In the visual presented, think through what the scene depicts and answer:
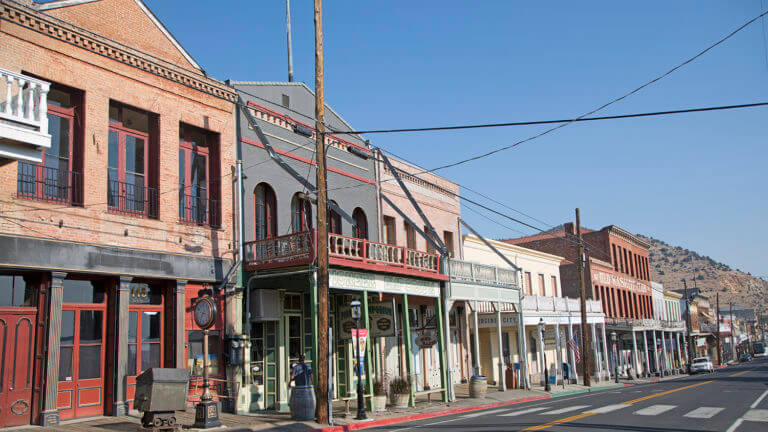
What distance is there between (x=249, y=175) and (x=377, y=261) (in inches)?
192

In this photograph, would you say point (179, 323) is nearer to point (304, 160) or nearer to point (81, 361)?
point (81, 361)

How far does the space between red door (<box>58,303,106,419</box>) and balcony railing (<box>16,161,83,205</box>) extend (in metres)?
2.59

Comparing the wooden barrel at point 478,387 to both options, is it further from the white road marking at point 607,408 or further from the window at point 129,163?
the window at point 129,163

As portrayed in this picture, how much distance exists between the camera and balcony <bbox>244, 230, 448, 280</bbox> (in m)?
18.4

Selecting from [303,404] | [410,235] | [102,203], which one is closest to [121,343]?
[102,203]

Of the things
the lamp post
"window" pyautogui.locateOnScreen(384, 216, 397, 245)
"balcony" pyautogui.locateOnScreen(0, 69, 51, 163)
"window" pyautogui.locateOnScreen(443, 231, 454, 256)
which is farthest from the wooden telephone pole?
"window" pyautogui.locateOnScreen(443, 231, 454, 256)

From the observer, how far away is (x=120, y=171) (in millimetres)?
17000

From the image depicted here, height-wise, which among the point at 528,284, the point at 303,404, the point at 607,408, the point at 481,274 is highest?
the point at 528,284

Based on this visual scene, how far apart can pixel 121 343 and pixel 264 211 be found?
22.1 ft

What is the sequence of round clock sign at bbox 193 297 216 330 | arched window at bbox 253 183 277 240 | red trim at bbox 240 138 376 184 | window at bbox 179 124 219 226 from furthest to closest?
arched window at bbox 253 183 277 240 → red trim at bbox 240 138 376 184 → window at bbox 179 124 219 226 → round clock sign at bbox 193 297 216 330

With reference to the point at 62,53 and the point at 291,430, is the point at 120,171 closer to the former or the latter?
the point at 62,53

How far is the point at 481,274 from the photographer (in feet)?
92.1

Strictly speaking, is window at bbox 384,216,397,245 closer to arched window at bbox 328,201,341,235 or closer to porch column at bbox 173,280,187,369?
arched window at bbox 328,201,341,235

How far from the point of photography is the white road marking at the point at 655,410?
16.5 meters
